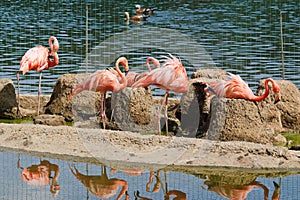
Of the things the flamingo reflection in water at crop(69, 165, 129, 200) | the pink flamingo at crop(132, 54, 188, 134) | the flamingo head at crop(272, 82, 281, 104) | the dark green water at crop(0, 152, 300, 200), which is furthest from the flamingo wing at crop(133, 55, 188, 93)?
the flamingo reflection in water at crop(69, 165, 129, 200)

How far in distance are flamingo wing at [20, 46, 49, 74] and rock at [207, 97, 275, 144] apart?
129 inches

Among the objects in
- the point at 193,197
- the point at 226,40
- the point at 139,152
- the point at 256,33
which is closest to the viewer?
the point at 193,197

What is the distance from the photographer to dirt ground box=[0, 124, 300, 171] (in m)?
8.88

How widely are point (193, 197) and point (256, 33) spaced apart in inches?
560

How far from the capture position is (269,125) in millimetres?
10344

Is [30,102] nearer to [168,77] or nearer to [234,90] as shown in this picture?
[168,77]

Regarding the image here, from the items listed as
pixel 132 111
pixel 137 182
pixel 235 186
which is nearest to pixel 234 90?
pixel 132 111

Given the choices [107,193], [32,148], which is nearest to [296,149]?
[107,193]

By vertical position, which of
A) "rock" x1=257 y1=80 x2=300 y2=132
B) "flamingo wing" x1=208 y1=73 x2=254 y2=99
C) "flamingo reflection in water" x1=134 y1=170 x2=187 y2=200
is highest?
"flamingo wing" x1=208 y1=73 x2=254 y2=99

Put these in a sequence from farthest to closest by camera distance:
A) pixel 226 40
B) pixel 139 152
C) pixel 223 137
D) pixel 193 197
Result: pixel 226 40 < pixel 223 137 < pixel 139 152 < pixel 193 197

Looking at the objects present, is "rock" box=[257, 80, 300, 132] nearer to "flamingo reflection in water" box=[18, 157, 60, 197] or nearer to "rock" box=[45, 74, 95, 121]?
"rock" box=[45, 74, 95, 121]

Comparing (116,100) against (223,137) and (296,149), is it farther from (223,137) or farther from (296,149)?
(296,149)

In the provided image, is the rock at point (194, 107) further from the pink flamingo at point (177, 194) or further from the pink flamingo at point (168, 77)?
the pink flamingo at point (177, 194)

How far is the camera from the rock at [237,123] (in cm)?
991
